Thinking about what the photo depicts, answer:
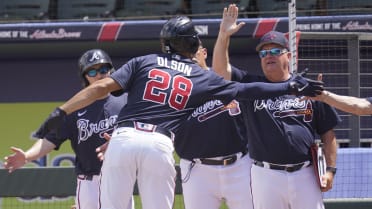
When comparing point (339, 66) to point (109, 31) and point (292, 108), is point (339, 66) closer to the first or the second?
point (109, 31)

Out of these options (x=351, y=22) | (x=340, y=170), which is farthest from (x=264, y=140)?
(x=351, y=22)

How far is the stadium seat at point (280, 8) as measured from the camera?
10914 millimetres

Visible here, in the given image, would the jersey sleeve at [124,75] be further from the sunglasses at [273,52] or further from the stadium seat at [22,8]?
the stadium seat at [22,8]

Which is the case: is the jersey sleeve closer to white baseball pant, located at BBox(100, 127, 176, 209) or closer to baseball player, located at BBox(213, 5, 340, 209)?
white baseball pant, located at BBox(100, 127, 176, 209)

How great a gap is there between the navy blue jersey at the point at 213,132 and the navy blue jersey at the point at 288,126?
36 cm

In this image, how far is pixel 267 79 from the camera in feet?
19.9

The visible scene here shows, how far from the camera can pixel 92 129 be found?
650 cm

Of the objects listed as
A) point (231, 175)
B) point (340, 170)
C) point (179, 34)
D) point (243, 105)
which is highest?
point (179, 34)

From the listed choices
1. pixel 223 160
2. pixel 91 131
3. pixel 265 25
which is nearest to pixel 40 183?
pixel 91 131

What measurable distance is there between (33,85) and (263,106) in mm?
6176

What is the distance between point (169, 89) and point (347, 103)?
4.00 ft

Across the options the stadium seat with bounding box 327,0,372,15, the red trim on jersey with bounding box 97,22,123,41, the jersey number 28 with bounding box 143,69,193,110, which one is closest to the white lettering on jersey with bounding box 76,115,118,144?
the jersey number 28 with bounding box 143,69,193,110

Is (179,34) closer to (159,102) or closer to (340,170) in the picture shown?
(159,102)

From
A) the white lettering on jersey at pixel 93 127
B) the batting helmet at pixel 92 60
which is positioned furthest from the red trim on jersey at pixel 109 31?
the white lettering on jersey at pixel 93 127
